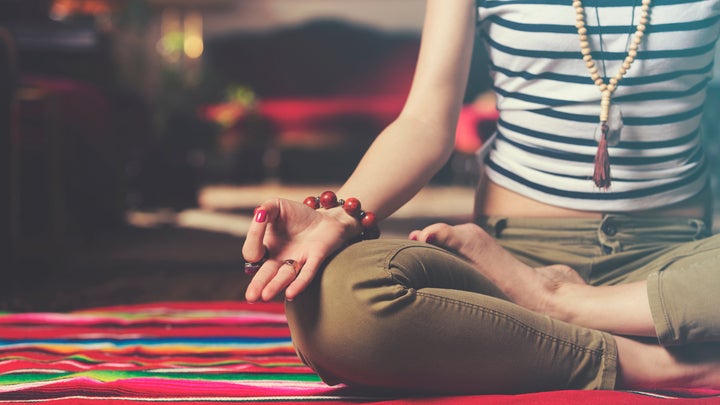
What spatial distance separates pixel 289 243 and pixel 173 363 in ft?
1.36

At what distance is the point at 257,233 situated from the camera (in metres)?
0.70

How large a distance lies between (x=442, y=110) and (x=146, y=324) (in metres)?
0.69

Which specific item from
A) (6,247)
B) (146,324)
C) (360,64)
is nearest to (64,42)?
(6,247)

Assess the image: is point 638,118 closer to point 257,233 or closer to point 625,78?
point 625,78

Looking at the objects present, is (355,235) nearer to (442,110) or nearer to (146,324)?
(442,110)

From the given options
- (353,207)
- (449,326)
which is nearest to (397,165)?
(353,207)

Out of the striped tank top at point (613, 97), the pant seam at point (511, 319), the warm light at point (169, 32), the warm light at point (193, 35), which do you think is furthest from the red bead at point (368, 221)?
the warm light at point (193, 35)

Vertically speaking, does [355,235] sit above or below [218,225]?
above

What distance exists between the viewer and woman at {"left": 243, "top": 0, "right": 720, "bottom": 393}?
737 millimetres

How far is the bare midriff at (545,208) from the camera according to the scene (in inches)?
37.7

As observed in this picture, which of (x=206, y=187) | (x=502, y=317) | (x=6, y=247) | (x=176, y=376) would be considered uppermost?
(x=502, y=317)

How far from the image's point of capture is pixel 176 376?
3.18ft

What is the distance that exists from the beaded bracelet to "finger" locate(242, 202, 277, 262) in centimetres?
9

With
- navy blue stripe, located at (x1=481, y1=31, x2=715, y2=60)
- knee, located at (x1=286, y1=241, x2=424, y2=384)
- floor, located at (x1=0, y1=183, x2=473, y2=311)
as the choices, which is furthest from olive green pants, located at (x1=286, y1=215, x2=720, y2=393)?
floor, located at (x1=0, y1=183, x2=473, y2=311)
